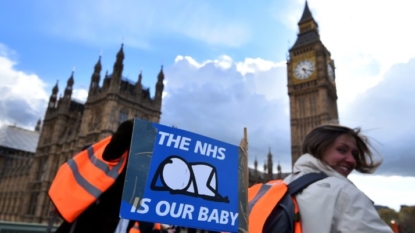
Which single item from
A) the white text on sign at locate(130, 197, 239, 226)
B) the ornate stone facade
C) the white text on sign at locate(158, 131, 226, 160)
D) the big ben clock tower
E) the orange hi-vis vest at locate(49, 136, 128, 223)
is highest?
the big ben clock tower

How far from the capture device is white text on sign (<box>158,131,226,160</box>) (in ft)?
5.68

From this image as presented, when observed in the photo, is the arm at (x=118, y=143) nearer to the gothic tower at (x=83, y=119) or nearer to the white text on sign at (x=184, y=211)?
the white text on sign at (x=184, y=211)

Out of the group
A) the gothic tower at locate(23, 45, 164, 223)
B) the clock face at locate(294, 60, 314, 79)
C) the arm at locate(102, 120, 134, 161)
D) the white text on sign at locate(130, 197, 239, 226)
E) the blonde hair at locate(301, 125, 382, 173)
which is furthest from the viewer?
the clock face at locate(294, 60, 314, 79)

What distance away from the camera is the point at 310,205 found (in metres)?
1.59

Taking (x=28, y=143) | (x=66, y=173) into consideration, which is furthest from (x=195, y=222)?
(x=28, y=143)

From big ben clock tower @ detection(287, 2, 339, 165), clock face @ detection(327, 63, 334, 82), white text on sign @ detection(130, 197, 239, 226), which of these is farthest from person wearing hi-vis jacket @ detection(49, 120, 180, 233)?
clock face @ detection(327, 63, 334, 82)

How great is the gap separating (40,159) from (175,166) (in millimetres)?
47416

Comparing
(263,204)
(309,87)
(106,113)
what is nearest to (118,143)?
(263,204)

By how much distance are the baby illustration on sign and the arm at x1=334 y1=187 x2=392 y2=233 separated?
0.64m

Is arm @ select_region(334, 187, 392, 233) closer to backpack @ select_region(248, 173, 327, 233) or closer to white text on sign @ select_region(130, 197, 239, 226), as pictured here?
backpack @ select_region(248, 173, 327, 233)

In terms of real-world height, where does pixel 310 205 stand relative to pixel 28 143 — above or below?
below

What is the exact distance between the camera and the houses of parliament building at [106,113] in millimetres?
35125

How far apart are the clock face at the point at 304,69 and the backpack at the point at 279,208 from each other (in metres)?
44.7

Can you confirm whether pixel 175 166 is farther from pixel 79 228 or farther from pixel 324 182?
pixel 79 228
